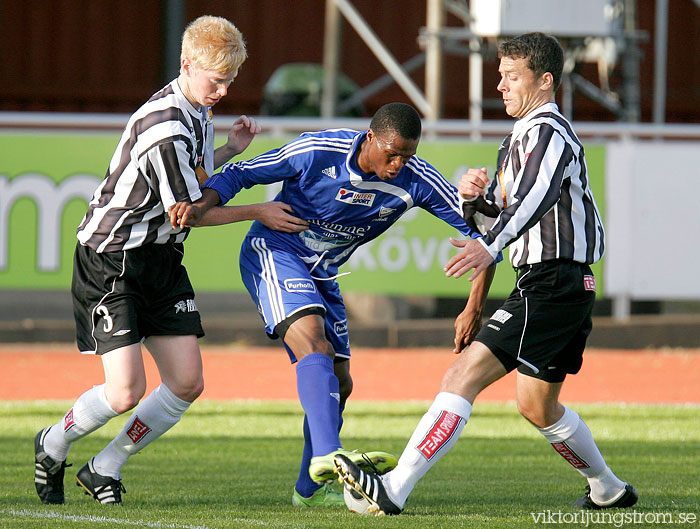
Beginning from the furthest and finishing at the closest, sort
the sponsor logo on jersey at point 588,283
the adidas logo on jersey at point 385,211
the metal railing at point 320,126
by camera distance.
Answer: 1. the metal railing at point 320,126
2. the adidas logo on jersey at point 385,211
3. the sponsor logo on jersey at point 588,283

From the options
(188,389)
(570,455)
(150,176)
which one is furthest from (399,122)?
(570,455)

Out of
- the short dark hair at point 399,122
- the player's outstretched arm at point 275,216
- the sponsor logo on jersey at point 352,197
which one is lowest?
the player's outstretched arm at point 275,216

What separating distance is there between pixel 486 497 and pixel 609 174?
832 cm

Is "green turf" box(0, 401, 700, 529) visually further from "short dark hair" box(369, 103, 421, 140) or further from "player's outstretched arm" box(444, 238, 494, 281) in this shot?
"short dark hair" box(369, 103, 421, 140)

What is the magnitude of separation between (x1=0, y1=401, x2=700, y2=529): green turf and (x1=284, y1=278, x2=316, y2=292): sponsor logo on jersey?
1097 mm

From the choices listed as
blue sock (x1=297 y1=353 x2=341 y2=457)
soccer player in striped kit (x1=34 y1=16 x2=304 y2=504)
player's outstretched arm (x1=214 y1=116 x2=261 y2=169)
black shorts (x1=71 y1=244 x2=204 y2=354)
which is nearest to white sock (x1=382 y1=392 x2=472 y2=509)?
blue sock (x1=297 y1=353 x2=341 y2=457)

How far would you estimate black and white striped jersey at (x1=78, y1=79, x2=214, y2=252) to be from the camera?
17.5ft

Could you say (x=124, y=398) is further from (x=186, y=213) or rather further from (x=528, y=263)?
(x=528, y=263)

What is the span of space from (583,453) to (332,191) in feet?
5.99

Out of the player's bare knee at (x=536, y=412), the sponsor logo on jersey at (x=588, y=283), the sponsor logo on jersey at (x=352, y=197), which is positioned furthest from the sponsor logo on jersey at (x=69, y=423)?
the sponsor logo on jersey at (x=588, y=283)

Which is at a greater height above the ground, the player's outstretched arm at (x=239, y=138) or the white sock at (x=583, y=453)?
the player's outstretched arm at (x=239, y=138)

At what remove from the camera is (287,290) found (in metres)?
5.69

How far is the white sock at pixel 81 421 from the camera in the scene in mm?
5566

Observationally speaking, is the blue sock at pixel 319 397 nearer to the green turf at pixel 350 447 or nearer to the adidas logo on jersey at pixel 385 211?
the green turf at pixel 350 447
